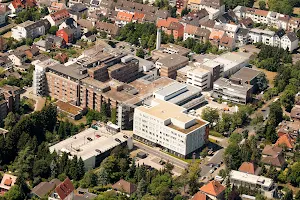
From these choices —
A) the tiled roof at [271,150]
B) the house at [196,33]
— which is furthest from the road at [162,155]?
the house at [196,33]

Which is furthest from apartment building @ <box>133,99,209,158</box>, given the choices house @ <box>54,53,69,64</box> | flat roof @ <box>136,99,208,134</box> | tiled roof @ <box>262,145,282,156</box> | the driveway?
house @ <box>54,53,69,64</box>

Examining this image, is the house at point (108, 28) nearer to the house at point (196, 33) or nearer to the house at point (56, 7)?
the house at point (56, 7)

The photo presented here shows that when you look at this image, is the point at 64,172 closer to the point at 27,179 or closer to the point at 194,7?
the point at 27,179

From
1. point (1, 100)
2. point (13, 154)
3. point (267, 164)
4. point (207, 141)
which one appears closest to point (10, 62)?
point (1, 100)

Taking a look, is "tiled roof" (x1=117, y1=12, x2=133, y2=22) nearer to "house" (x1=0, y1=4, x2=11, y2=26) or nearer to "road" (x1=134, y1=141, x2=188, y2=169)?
"house" (x1=0, y1=4, x2=11, y2=26)

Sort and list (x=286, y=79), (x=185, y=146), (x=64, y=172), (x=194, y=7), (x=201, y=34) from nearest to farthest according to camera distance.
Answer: (x=64, y=172)
(x=185, y=146)
(x=286, y=79)
(x=201, y=34)
(x=194, y=7)

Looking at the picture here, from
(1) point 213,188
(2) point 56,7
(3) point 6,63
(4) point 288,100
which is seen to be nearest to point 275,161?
(1) point 213,188
